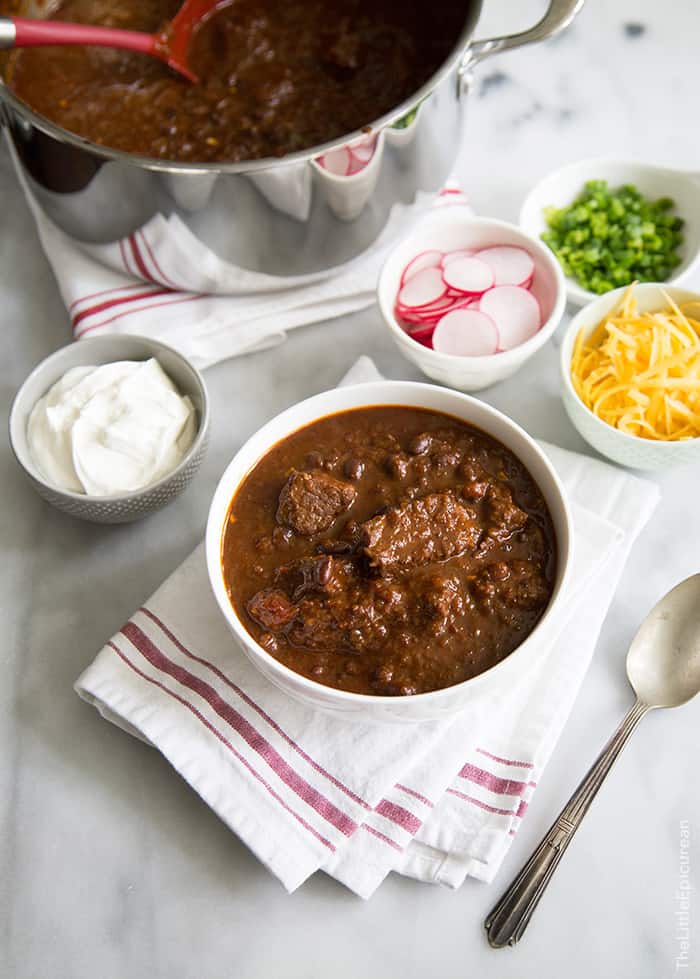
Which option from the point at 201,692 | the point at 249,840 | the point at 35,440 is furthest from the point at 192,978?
the point at 35,440

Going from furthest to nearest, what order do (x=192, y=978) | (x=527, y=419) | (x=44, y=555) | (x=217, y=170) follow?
(x=527, y=419) < (x=44, y=555) < (x=217, y=170) < (x=192, y=978)

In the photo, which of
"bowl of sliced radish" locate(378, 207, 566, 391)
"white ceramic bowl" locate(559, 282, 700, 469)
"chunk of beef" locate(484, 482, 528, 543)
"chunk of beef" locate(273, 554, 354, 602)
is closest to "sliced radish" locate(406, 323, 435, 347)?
"bowl of sliced radish" locate(378, 207, 566, 391)

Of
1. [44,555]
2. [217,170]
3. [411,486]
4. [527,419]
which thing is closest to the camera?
[411,486]

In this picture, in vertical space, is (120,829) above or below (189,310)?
below

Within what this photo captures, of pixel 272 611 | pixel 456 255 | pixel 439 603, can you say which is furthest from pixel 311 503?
pixel 456 255

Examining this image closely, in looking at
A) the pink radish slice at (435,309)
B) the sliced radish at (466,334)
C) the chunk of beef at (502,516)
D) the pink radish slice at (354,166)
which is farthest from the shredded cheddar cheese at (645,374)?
the pink radish slice at (354,166)

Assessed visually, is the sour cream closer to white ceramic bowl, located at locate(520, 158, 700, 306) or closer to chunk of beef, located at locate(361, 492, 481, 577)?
chunk of beef, located at locate(361, 492, 481, 577)

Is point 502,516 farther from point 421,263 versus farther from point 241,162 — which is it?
point 241,162

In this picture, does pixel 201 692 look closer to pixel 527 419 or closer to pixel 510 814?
pixel 510 814
